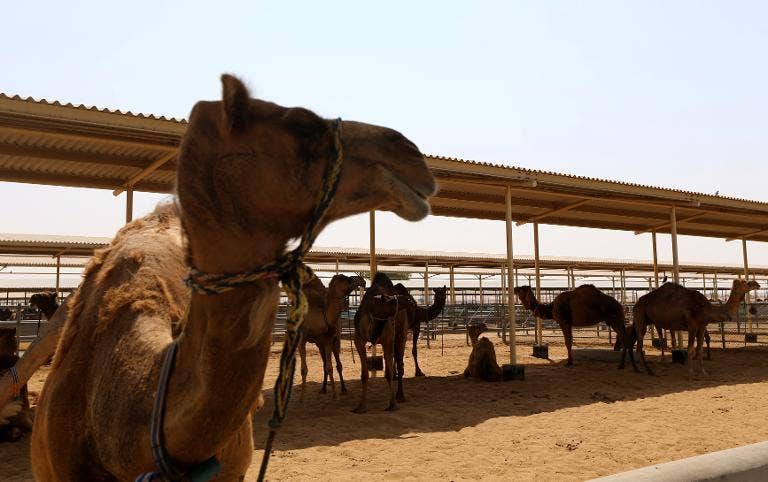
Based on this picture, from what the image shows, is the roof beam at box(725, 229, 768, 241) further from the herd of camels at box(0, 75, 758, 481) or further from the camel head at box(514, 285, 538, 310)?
the herd of camels at box(0, 75, 758, 481)

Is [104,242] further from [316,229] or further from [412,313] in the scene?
[316,229]

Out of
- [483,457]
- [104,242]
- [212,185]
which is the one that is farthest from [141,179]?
[104,242]

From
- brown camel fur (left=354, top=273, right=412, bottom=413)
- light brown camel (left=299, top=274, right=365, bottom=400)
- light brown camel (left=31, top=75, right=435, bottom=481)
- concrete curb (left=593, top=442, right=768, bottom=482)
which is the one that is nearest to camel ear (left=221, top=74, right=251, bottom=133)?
light brown camel (left=31, top=75, right=435, bottom=481)

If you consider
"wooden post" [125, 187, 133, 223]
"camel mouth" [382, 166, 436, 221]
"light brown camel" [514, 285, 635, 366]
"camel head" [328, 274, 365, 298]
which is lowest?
"light brown camel" [514, 285, 635, 366]

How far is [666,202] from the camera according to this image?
14.0m

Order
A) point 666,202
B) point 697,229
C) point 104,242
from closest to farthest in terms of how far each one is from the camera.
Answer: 1. point 666,202
2. point 104,242
3. point 697,229

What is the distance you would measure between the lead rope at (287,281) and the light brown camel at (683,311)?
42.0ft

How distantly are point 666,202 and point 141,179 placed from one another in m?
11.2

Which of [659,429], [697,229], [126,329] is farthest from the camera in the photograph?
[697,229]

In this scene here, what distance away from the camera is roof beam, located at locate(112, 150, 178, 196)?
323 inches

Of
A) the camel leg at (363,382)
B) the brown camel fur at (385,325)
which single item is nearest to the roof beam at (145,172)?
the brown camel fur at (385,325)

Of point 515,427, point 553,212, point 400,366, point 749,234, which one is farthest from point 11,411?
point 749,234

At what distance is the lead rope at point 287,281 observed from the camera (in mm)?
1480

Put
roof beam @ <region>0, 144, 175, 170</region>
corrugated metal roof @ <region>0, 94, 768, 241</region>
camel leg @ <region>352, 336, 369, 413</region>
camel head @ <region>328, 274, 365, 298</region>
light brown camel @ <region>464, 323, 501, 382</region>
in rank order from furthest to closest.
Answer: light brown camel @ <region>464, 323, 501, 382</region> < camel head @ <region>328, 274, 365, 298</region> < camel leg @ <region>352, 336, 369, 413</region> < roof beam @ <region>0, 144, 175, 170</region> < corrugated metal roof @ <region>0, 94, 768, 241</region>
